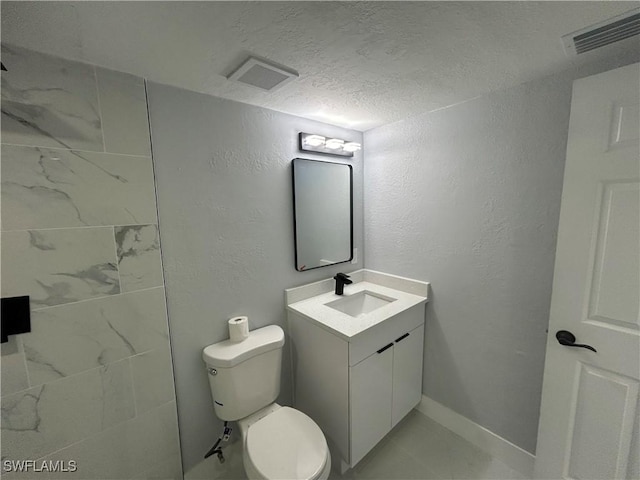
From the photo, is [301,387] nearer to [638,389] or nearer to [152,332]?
[152,332]

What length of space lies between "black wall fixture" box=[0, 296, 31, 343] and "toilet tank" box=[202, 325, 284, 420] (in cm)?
70

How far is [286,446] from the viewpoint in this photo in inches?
47.9

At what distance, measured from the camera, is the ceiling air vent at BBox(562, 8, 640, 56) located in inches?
33.6

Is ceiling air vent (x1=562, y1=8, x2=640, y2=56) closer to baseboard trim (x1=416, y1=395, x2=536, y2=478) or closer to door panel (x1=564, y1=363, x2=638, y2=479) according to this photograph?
door panel (x1=564, y1=363, x2=638, y2=479)

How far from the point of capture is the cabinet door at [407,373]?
1664 millimetres

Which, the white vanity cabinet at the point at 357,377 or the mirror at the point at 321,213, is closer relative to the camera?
the white vanity cabinet at the point at 357,377

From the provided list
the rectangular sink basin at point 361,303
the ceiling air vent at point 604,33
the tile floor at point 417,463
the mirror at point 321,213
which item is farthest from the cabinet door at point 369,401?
Result: the ceiling air vent at point 604,33

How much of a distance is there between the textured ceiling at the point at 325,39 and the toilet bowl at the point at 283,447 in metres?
1.69

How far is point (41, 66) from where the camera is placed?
3.15 feet

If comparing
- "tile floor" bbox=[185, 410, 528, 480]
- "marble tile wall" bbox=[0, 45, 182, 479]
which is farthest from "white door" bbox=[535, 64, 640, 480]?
"marble tile wall" bbox=[0, 45, 182, 479]

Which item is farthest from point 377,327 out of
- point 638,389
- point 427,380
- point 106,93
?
point 106,93

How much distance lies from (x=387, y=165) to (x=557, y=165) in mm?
975

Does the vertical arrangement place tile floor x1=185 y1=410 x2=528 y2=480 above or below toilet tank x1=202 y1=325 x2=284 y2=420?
below

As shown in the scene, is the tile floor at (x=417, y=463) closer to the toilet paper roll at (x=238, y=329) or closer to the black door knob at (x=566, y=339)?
the toilet paper roll at (x=238, y=329)
